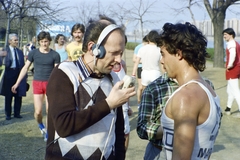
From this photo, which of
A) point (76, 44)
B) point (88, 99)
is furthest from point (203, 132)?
point (76, 44)

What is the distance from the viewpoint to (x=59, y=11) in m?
15.6

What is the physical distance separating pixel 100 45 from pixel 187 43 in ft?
1.61

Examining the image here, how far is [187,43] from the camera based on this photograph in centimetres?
213

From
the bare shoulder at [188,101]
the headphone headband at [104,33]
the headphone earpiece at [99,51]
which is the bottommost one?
the bare shoulder at [188,101]

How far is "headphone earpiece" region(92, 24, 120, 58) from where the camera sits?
6.96 ft

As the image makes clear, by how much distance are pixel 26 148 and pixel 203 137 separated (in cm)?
464

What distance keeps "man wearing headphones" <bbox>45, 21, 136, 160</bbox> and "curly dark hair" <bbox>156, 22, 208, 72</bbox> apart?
28cm

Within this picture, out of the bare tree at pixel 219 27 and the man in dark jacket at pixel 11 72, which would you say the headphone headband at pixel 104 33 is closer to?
the man in dark jacket at pixel 11 72

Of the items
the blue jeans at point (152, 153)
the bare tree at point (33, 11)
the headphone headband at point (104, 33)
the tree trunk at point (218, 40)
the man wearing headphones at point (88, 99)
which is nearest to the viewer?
the man wearing headphones at point (88, 99)

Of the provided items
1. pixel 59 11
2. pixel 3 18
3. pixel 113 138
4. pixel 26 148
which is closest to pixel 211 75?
pixel 59 11

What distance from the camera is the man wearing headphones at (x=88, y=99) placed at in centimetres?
204

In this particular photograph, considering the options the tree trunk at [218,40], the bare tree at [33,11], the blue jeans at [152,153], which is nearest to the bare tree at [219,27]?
the tree trunk at [218,40]

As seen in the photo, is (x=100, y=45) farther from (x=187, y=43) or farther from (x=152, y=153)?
(x=152, y=153)

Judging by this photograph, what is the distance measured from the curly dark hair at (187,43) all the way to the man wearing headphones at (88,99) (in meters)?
0.28
